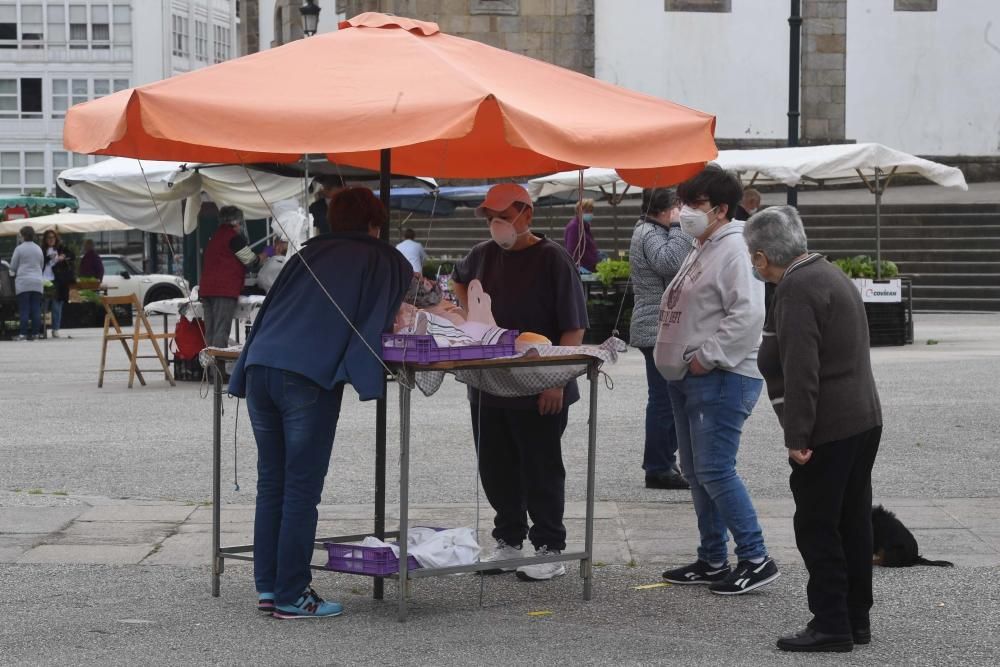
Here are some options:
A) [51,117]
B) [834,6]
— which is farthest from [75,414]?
[51,117]

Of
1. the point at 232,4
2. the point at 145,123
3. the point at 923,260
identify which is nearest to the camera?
the point at 145,123

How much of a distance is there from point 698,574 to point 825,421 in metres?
1.51

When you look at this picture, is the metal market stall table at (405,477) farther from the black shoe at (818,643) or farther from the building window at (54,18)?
the building window at (54,18)

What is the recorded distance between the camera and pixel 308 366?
20.3ft

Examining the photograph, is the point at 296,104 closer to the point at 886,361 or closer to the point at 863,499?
the point at 863,499

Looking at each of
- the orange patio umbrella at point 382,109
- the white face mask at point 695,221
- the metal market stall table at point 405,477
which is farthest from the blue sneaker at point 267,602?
the white face mask at point 695,221

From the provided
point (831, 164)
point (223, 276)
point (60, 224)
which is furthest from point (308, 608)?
point (60, 224)

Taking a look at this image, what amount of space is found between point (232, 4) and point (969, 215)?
189 ft

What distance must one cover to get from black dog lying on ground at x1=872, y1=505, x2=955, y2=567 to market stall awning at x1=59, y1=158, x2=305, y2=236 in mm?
9492

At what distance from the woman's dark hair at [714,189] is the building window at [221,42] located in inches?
3072

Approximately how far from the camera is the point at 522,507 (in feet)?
23.8

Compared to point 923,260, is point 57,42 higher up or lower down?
higher up

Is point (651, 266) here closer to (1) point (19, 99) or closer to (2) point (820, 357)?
(2) point (820, 357)

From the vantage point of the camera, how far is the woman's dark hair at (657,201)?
28.8 ft
